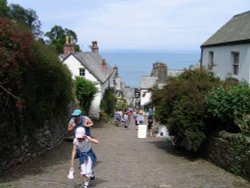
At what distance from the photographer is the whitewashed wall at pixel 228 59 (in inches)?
931

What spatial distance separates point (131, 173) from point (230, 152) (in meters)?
2.84

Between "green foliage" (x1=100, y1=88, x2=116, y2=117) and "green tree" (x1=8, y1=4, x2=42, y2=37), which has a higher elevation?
"green tree" (x1=8, y1=4, x2=42, y2=37)

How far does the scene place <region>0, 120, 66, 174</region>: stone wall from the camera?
1091cm

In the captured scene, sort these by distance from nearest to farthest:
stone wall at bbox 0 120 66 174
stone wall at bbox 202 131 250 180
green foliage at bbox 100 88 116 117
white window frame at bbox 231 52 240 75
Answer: stone wall at bbox 202 131 250 180
stone wall at bbox 0 120 66 174
white window frame at bbox 231 52 240 75
green foliage at bbox 100 88 116 117

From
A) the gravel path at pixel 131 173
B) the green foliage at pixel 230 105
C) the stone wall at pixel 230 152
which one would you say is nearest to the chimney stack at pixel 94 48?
the gravel path at pixel 131 173

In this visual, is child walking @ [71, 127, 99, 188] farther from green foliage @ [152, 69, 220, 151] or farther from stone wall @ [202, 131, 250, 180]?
green foliage @ [152, 69, 220, 151]

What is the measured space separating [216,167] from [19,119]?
6.02 metres

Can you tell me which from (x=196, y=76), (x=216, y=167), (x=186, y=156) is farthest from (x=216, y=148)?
(x=196, y=76)

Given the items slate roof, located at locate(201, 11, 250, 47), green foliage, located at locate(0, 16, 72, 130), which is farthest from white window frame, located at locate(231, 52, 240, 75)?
green foliage, located at locate(0, 16, 72, 130)

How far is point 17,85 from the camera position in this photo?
35.8 ft

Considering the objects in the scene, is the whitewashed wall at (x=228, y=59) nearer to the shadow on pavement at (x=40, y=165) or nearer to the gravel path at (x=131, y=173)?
the gravel path at (x=131, y=173)

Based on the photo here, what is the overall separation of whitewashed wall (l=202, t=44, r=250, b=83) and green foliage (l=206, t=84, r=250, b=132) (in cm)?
985

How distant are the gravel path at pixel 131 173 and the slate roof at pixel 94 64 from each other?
106 ft

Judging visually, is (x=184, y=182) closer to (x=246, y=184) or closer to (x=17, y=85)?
(x=246, y=184)
